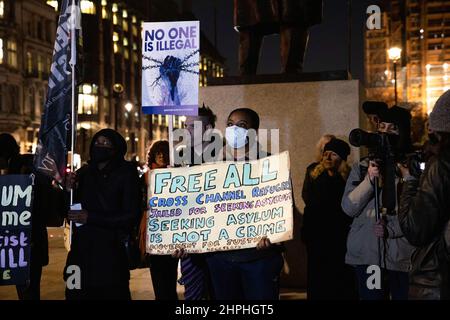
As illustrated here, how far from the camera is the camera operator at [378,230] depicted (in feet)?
15.7

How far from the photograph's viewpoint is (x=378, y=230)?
462cm

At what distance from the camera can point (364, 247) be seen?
16.9 feet

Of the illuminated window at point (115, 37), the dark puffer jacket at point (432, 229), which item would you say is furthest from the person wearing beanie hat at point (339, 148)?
the illuminated window at point (115, 37)

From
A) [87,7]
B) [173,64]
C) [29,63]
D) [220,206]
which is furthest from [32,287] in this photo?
[87,7]

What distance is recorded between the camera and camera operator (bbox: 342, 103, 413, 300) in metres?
4.78

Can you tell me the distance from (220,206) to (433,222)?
215 cm

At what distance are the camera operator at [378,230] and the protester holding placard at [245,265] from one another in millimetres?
729

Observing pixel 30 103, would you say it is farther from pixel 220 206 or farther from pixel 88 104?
pixel 220 206

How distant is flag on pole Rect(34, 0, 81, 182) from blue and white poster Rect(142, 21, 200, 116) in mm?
919

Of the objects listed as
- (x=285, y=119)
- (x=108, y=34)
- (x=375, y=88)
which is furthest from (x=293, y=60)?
(x=375, y=88)

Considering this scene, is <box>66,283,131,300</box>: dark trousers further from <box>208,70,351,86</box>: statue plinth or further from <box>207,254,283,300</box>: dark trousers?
<box>208,70,351,86</box>: statue plinth

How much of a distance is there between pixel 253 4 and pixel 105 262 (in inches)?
173

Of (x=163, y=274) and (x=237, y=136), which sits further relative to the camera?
(x=163, y=274)

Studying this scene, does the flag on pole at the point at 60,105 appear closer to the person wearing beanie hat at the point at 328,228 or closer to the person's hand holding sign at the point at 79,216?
the person's hand holding sign at the point at 79,216
